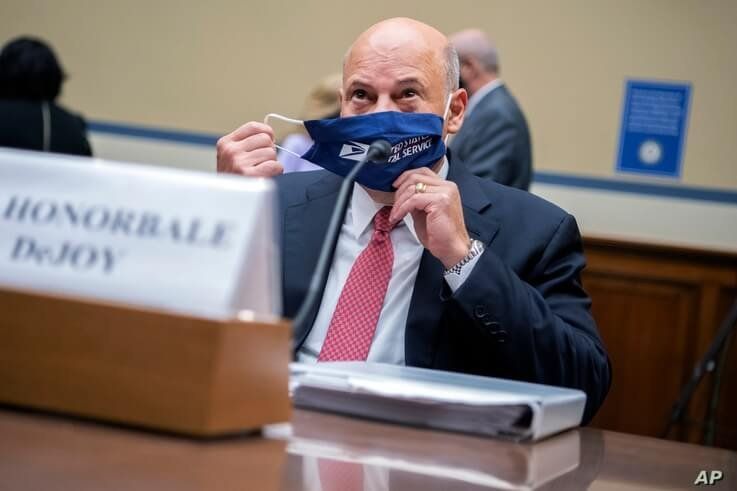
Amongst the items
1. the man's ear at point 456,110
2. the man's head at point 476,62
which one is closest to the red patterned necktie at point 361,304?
the man's ear at point 456,110

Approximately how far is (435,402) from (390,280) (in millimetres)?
680

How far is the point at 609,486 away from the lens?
108 cm

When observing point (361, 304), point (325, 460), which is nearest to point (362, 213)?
point (361, 304)

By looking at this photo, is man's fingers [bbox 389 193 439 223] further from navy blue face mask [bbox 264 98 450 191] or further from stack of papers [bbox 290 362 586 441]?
stack of papers [bbox 290 362 586 441]

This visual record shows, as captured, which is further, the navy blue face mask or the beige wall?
the beige wall

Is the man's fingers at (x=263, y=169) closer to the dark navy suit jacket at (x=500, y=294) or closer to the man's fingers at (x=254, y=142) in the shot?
the man's fingers at (x=254, y=142)

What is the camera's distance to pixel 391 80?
81.2 inches

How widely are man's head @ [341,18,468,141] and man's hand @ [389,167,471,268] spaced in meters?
0.31

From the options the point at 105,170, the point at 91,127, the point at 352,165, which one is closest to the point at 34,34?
the point at 91,127

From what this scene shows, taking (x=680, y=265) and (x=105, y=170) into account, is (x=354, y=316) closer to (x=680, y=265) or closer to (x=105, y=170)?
(x=105, y=170)

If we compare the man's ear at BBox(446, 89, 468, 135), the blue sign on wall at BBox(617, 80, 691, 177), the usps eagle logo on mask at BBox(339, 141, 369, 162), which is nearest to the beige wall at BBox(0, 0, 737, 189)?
the blue sign on wall at BBox(617, 80, 691, 177)

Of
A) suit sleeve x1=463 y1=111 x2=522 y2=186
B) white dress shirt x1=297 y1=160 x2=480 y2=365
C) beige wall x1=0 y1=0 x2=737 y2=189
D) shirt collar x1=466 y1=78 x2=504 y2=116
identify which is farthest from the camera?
beige wall x1=0 y1=0 x2=737 y2=189

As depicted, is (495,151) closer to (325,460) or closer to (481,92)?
(481,92)

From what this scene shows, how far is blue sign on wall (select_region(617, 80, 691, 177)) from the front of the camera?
5.33 meters
